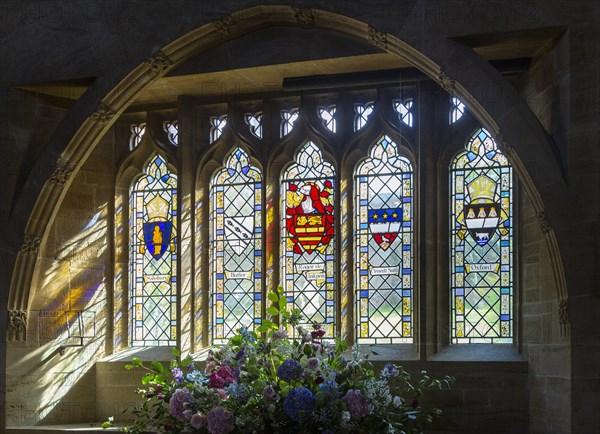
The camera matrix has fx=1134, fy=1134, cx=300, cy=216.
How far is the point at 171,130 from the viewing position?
11797 millimetres

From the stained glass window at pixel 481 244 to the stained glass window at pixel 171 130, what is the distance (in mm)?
2982

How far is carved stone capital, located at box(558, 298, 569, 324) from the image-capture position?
833 cm

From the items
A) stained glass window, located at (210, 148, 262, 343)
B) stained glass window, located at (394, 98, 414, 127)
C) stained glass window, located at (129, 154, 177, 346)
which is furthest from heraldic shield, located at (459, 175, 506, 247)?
stained glass window, located at (129, 154, 177, 346)

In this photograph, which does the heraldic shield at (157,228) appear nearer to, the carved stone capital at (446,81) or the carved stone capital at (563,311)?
the carved stone capital at (446,81)

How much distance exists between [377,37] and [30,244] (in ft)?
12.2

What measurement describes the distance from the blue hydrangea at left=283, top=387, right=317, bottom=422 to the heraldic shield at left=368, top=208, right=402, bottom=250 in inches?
155

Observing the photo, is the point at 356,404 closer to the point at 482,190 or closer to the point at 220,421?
the point at 220,421

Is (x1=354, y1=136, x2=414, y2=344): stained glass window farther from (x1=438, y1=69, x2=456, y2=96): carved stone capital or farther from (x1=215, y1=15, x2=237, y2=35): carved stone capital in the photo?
(x1=215, y1=15, x2=237, y2=35): carved stone capital

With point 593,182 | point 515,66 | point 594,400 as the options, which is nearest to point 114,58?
point 515,66

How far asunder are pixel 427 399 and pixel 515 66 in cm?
302

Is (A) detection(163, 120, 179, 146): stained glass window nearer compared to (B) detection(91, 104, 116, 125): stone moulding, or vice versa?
(B) detection(91, 104, 116, 125): stone moulding

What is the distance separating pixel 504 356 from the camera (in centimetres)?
1000

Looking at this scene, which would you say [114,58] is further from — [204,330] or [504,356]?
[504,356]

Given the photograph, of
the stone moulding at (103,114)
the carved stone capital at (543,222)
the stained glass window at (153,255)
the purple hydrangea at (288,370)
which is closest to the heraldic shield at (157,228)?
the stained glass window at (153,255)
